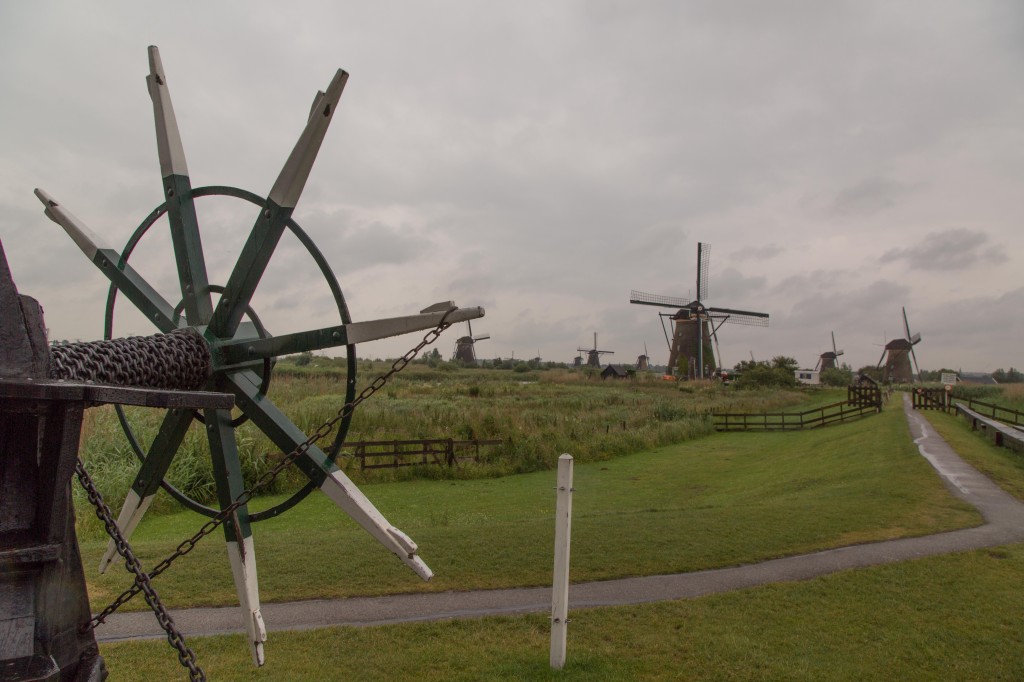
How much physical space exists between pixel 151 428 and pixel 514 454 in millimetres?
9524

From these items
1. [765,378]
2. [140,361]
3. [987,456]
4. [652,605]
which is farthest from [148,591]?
[765,378]

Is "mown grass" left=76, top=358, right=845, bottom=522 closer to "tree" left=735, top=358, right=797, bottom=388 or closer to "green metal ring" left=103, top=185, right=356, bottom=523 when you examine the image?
"green metal ring" left=103, top=185, right=356, bottom=523

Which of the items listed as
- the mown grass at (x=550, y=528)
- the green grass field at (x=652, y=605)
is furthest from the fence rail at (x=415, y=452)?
the green grass field at (x=652, y=605)

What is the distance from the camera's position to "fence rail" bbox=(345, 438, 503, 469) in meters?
18.1

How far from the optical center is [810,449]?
23.6 metres

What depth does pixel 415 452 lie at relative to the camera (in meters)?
18.3

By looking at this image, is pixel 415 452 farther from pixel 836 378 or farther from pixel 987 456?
pixel 836 378

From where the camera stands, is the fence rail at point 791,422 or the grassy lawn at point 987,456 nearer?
the grassy lawn at point 987,456

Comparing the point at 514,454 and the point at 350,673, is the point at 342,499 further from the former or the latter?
the point at 514,454

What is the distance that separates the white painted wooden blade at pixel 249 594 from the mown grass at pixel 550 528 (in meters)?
2.82

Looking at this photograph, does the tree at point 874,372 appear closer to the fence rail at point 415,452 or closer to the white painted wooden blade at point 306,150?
the fence rail at point 415,452

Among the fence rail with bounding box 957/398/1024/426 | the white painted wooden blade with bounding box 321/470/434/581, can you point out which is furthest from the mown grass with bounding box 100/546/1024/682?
the fence rail with bounding box 957/398/1024/426

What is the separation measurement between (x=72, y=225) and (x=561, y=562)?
4993 millimetres

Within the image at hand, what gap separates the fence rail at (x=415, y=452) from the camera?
18109 millimetres
